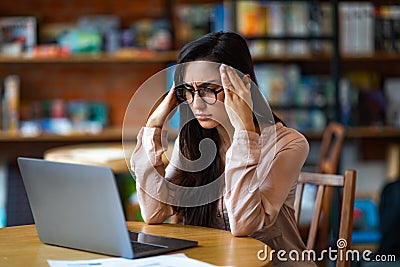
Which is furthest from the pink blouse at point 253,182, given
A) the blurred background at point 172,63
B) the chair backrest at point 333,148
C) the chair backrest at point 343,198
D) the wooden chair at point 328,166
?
the blurred background at point 172,63

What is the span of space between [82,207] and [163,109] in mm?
407

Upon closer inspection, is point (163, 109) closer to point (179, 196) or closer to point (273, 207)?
point (179, 196)

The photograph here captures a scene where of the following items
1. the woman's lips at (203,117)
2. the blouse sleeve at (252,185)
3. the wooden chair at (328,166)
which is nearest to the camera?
the blouse sleeve at (252,185)

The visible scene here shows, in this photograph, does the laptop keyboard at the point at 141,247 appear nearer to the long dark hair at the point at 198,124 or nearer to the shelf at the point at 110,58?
the long dark hair at the point at 198,124

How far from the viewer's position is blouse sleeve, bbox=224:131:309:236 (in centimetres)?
180

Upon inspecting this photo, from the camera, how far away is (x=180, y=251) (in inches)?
66.9

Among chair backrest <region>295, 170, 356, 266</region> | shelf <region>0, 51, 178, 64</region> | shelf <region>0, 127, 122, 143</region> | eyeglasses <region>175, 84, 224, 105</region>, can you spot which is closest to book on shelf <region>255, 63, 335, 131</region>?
shelf <region>0, 51, 178, 64</region>

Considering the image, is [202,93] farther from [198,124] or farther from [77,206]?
[77,206]

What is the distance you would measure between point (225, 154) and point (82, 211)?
19.1 inches

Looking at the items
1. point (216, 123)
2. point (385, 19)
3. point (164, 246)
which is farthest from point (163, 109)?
point (385, 19)

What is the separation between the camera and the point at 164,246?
1.72m

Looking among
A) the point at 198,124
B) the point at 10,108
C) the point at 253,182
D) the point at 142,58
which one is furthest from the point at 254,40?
the point at 253,182

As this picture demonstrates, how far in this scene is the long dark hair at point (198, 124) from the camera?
1943 mm

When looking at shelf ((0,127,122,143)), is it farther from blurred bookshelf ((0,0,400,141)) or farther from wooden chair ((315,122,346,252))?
wooden chair ((315,122,346,252))
